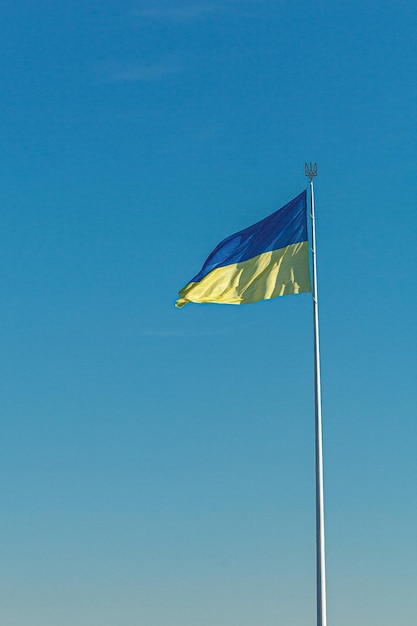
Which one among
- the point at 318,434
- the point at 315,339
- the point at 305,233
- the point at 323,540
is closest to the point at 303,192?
the point at 305,233

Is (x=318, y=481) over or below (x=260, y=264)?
below

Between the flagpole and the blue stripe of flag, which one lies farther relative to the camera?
the blue stripe of flag

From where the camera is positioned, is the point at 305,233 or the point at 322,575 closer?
the point at 322,575

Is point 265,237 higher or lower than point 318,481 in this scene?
higher

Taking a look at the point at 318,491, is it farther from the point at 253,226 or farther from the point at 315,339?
the point at 253,226

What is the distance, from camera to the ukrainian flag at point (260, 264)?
5412 centimetres

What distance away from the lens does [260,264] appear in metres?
55.4

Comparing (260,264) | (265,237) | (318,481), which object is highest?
(265,237)

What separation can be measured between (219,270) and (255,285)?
1.76 metres

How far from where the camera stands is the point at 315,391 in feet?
174

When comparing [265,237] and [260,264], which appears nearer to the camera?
[260,264]

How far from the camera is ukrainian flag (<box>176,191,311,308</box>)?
5412 cm

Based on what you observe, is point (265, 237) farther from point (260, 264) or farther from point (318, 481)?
point (318, 481)

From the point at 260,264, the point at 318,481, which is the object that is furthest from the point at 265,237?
the point at 318,481
